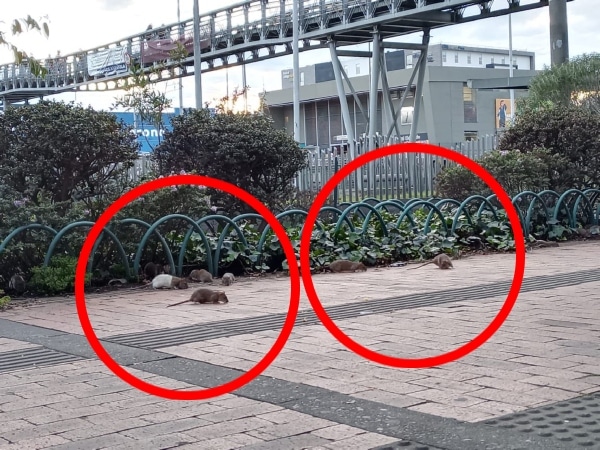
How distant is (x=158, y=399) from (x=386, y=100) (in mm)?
34008

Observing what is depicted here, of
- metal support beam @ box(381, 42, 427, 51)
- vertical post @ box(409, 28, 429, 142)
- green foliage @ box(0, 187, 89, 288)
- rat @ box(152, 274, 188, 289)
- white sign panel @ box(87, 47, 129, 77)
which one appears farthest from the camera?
white sign panel @ box(87, 47, 129, 77)

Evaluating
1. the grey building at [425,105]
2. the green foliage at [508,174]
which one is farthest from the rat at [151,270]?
the grey building at [425,105]

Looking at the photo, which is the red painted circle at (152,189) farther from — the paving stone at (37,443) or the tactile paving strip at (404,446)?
the tactile paving strip at (404,446)

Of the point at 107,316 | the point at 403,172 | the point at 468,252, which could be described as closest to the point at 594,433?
the point at 107,316

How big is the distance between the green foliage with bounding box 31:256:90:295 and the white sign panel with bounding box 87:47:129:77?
35.1m

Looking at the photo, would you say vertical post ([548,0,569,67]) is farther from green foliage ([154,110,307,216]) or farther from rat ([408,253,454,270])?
rat ([408,253,454,270])

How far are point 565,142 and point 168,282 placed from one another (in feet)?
29.9

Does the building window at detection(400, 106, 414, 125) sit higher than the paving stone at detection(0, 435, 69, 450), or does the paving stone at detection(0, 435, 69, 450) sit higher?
the building window at detection(400, 106, 414, 125)

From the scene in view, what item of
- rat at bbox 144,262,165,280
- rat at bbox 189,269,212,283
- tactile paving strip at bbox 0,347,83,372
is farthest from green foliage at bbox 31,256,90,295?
tactile paving strip at bbox 0,347,83,372

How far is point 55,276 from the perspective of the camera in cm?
937

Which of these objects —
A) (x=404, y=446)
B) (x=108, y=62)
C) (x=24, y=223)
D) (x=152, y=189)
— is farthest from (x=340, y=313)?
(x=108, y=62)

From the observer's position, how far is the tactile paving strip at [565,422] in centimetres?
395

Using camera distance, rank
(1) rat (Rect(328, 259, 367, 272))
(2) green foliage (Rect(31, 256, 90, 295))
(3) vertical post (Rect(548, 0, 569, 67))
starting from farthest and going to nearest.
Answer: (3) vertical post (Rect(548, 0, 569, 67)) → (1) rat (Rect(328, 259, 367, 272)) → (2) green foliage (Rect(31, 256, 90, 295))

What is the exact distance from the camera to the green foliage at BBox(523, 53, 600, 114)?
24734 mm
